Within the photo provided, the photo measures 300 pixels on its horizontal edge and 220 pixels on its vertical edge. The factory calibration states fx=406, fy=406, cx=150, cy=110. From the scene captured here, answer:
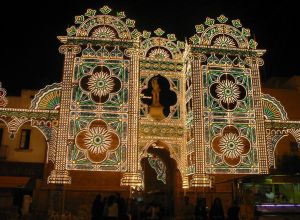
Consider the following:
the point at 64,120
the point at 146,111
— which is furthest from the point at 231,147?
the point at 64,120

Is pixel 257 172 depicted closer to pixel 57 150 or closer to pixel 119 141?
pixel 119 141

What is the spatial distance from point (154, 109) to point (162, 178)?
4.40 meters

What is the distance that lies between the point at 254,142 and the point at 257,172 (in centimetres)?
131

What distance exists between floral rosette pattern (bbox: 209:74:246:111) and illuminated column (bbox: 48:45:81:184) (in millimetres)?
6257

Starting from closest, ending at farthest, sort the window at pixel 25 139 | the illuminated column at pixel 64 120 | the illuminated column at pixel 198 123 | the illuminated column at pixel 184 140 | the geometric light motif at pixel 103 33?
the illuminated column at pixel 64 120
the illuminated column at pixel 198 123
the geometric light motif at pixel 103 33
the illuminated column at pixel 184 140
the window at pixel 25 139

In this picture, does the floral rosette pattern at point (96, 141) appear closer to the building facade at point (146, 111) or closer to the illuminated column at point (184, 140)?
the building facade at point (146, 111)

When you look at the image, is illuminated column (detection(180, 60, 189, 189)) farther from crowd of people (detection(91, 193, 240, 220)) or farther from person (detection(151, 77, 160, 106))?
crowd of people (detection(91, 193, 240, 220))

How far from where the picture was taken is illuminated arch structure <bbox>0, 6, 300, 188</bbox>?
16875 millimetres

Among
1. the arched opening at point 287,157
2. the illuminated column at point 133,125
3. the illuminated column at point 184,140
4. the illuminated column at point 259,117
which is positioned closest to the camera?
the illuminated column at point 133,125

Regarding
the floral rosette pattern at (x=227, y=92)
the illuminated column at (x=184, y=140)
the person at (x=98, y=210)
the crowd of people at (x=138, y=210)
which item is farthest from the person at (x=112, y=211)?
the floral rosette pattern at (x=227, y=92)

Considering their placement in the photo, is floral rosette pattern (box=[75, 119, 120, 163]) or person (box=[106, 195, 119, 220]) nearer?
person (box=[106, 195, 119, 220])

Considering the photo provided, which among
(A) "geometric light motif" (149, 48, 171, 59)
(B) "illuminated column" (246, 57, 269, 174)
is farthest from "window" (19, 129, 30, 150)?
(B) "illuminated column" (246, 57, 269, 174)

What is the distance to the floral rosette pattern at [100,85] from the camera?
1752 cm

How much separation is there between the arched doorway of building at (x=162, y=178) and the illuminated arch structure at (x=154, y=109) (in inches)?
61.7
